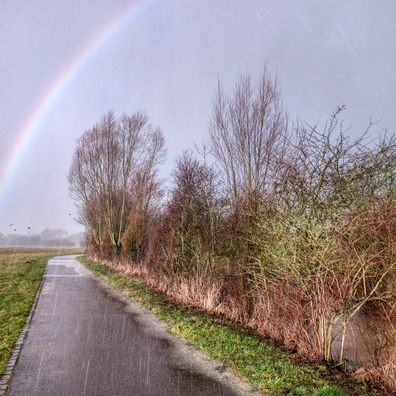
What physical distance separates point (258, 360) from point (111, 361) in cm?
249

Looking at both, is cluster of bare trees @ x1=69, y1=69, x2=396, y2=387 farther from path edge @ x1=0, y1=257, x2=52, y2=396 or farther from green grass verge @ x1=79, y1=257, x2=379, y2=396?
path edge @ x1=0, y1=257, x2=52, y2=396

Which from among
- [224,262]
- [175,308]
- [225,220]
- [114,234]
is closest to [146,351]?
[175,308]

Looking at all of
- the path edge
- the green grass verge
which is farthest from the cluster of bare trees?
the path edge

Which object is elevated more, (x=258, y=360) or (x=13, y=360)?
(x=258, y=360)

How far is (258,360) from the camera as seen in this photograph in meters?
5.08

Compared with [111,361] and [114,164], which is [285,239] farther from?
[114,164]

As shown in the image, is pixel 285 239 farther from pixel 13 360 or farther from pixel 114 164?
pixel 114 164

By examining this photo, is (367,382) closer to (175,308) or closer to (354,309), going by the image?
(354,309)

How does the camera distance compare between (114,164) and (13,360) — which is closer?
(13,360)

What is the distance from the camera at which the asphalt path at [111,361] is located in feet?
13.6

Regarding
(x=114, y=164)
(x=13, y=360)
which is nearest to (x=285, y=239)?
(x=13, y=360)

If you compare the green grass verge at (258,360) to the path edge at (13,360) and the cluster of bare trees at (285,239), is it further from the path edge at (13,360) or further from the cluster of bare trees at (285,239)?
the path edge at (13,360)

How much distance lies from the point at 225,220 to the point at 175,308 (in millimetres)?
3163

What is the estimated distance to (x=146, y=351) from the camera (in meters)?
5.61
